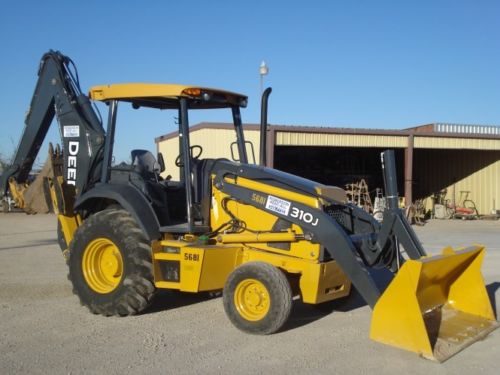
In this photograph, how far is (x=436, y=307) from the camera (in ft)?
19.5

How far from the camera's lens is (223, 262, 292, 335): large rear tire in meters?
5.41

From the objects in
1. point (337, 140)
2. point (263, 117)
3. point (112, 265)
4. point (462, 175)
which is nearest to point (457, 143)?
point (462, 175)

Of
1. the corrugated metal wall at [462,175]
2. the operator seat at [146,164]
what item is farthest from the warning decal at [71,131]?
the corrugated metal wall at [462,175]

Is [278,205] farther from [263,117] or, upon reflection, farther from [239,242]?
[263,117]

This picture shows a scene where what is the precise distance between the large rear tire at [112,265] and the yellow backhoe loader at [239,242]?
0.04 ft

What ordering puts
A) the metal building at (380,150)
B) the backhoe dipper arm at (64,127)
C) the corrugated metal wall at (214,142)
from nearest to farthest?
1. the backhoe dipper arm at (64,127)
2. the corrugated metal wall at (214,142)
3. the metal building at (380,150)

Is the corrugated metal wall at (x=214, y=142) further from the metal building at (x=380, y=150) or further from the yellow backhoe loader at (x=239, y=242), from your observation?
the yellow backhoe loader at (x=239, y=242)

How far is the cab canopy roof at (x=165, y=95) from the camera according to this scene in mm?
6141

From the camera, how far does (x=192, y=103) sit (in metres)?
6.75

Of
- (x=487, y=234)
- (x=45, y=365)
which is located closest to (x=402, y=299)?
(x=45, y=365)

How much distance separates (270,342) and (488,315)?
2384 millimetres

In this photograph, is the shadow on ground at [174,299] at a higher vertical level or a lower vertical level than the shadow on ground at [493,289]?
higher

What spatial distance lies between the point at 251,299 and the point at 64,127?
354 centimetres

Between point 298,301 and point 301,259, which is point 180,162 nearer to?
point 301,259
